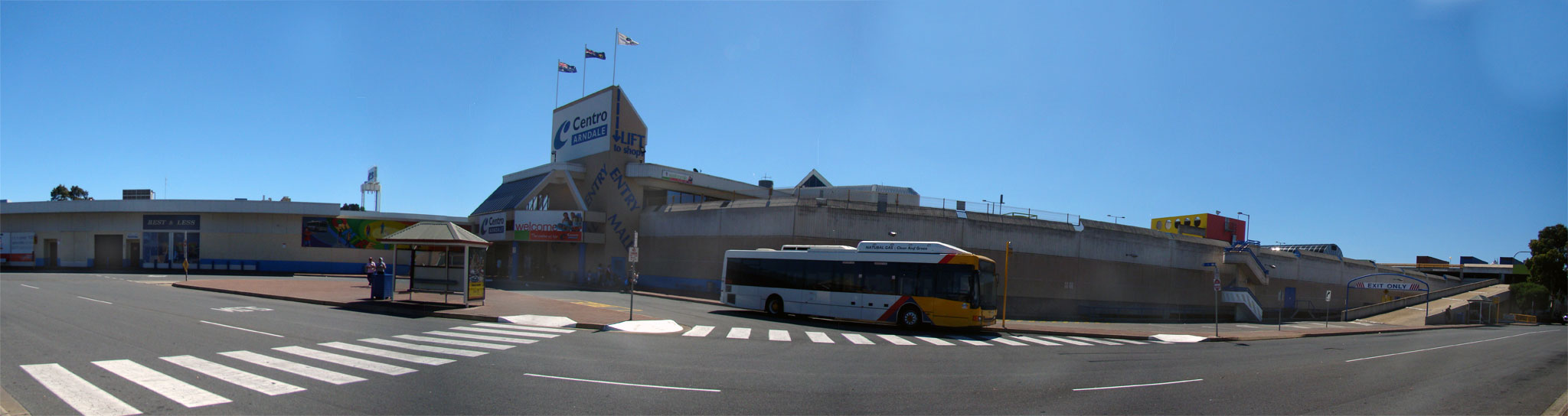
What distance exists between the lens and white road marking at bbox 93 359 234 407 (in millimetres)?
8266

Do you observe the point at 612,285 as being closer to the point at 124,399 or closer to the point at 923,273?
the point at 923,273

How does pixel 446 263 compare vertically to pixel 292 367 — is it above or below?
above

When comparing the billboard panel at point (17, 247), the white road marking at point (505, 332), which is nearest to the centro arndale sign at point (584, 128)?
the white road marking at point (505, 332)

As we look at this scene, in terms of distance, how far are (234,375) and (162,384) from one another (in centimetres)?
76

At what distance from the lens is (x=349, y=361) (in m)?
11.2

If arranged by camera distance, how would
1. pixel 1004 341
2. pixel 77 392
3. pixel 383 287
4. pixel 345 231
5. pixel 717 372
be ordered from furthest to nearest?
1. pixel 345 231
2. pixel 383 287
3. pixel 1004 341
4. pixel 717 372
5. pixel 77 392

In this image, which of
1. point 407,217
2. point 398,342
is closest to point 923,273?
point 398,342

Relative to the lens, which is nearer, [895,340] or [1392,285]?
[895,340]

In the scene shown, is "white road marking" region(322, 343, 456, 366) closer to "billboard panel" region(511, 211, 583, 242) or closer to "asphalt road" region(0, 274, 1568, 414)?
"asphalt road" region(0, 274, 1568, 414)

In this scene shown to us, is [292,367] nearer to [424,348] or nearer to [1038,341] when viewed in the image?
[424,348]

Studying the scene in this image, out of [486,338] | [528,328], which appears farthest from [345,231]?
[486,338]

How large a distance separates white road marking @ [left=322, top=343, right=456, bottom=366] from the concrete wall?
70.9 feet

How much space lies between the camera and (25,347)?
12.1 m

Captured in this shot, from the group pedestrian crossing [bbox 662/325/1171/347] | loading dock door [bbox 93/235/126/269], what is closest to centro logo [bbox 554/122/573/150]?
loading dock door [bbox 93/235/126/269]
